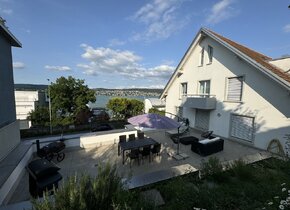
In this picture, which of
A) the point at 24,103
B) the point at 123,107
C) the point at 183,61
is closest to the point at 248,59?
the point at 183,61

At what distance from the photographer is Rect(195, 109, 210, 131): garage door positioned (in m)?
16.1

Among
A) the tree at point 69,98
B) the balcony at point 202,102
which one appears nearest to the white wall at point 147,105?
the tree at point 69,98

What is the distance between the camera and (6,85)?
30.3ft

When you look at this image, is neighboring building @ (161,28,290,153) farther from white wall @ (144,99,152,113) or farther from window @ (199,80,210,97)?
white wall @ (144,99,152,113)

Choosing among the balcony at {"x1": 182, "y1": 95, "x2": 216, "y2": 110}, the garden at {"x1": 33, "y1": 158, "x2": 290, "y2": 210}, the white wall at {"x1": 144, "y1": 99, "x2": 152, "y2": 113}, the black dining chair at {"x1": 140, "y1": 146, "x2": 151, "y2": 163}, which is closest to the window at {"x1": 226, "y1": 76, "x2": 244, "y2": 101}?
the balcony at {"x1": 182, "y1": 95, "x2": 216, "y2": 110}

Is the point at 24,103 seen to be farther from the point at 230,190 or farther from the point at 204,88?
the point at 230,190

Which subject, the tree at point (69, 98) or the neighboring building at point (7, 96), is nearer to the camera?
the neighboring building at point (7, 96)

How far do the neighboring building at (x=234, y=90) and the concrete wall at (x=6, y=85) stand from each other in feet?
46.4

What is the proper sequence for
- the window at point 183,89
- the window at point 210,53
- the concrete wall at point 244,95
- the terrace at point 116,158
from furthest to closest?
the window at point 183,89 → the window at point 210,53 → the concrete wall at point 244,95 → the terrace at point 116,158

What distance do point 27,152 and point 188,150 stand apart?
9696 mm

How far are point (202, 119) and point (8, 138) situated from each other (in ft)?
49.8

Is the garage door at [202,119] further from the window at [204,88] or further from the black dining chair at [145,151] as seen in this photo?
the black dining chair at [145,151]

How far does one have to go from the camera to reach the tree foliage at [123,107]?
29.5m

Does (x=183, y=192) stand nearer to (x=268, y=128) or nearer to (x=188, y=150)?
(x=188, y=150)
